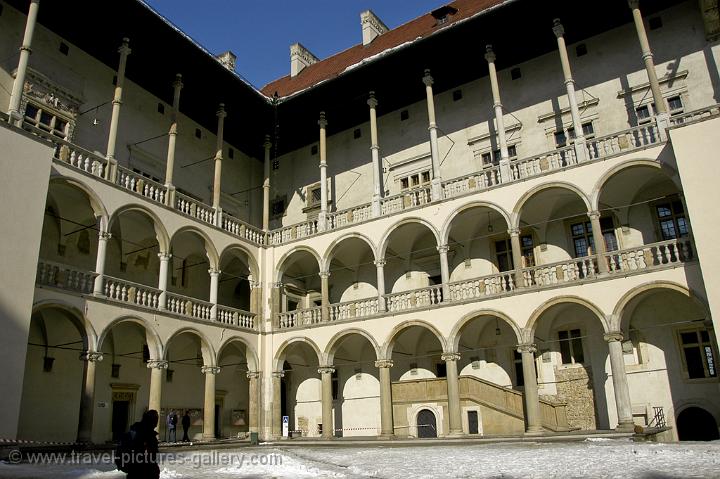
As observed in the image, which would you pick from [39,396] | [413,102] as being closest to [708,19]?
[413,102]

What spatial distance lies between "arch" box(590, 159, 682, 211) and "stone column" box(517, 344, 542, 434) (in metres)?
4.31

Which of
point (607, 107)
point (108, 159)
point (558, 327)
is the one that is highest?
point (607, 107)

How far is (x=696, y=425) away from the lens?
16.3m

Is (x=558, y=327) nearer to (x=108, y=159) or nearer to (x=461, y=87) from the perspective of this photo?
(x=461, y=87)

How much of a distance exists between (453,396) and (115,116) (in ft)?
41.7

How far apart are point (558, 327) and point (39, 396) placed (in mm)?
15116

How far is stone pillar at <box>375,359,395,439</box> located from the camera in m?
18.4

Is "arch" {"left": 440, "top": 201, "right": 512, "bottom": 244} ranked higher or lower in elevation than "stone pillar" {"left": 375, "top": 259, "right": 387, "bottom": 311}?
higher

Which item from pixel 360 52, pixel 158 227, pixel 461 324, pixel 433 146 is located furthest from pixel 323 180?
pixel 360 52

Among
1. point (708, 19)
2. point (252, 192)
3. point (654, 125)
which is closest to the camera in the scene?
point (654, 125)

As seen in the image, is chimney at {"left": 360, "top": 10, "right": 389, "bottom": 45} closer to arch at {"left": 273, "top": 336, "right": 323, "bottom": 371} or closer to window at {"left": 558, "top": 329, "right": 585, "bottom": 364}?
arch at {"left": 273, "top": 336, "right": 323, "bottom": 371}

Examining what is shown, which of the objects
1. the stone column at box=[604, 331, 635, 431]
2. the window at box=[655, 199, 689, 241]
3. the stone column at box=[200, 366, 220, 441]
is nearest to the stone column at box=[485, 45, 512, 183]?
the window at box=[655, 199, 689, 241]

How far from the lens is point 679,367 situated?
1662 cm

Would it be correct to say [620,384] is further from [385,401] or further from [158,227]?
[158,227]
